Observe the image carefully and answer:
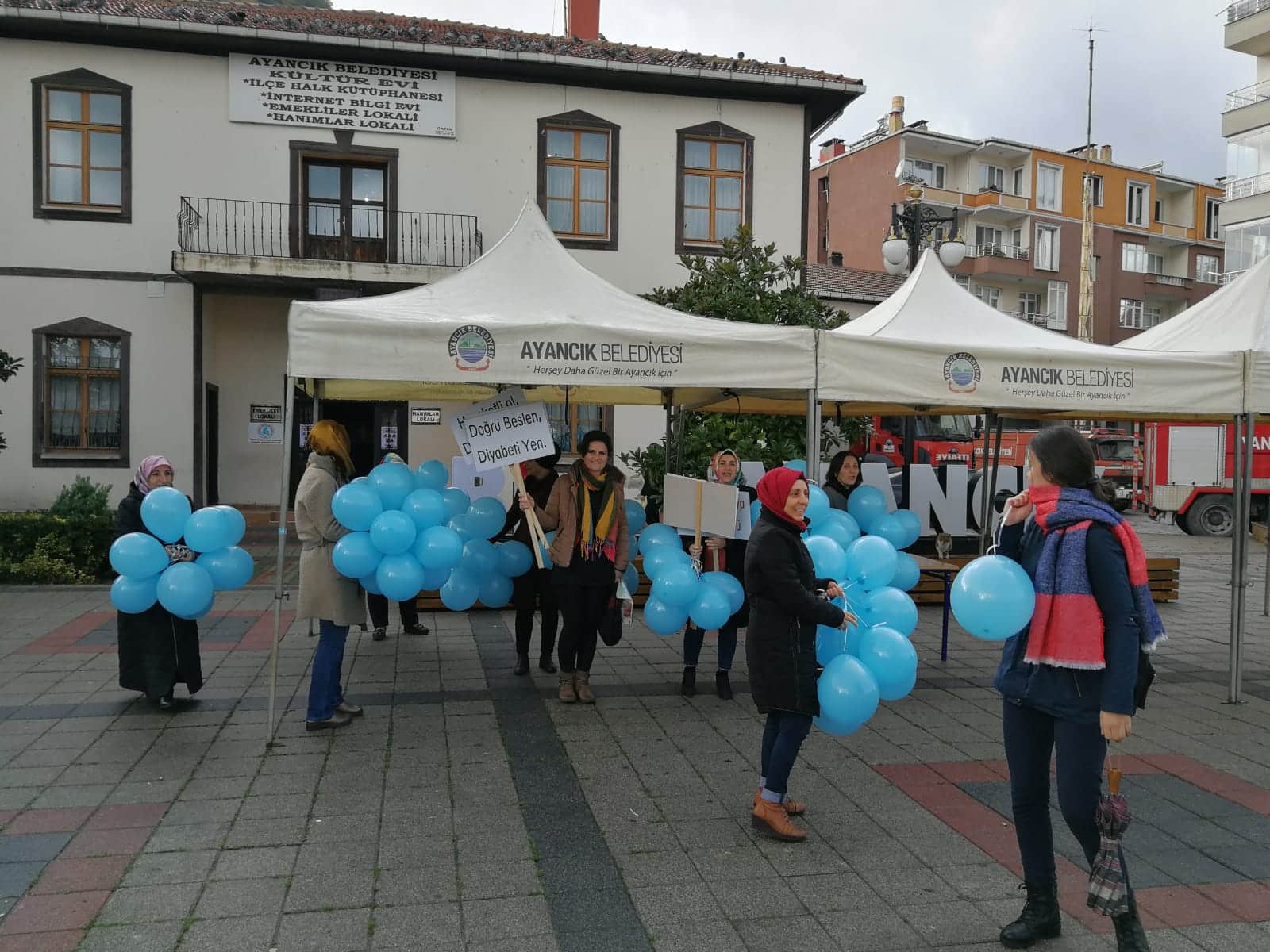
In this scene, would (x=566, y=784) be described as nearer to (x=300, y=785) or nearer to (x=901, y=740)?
(x=300, y=785)

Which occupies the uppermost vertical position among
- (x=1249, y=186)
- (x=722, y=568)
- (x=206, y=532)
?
(x=1249, y=186)

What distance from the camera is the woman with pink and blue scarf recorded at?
2.97m

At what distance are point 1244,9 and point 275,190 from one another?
3232 cm

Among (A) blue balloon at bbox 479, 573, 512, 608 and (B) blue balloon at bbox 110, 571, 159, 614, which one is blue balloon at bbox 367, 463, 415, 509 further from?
(B) blue balloon at bbox 110, 571, 159, 614

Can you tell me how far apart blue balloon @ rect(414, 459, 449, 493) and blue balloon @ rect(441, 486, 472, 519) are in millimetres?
71

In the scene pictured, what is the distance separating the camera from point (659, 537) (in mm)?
6082

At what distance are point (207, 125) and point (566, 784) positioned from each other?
14.2 m

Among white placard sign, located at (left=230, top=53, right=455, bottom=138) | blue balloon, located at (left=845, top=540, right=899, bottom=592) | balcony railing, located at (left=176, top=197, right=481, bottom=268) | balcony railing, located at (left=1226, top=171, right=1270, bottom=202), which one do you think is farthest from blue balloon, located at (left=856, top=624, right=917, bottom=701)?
balcony railing, located at (left=1226, top=171, right=1270, bottom=202)

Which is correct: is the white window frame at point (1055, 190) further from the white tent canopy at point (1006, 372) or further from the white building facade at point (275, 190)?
the white tent canopy at point (1006, 372)

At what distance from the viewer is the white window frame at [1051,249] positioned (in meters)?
44.3

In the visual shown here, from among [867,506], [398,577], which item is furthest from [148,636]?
[867,506]

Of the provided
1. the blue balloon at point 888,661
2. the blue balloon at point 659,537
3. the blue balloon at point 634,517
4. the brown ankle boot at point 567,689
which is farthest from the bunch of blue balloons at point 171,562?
the blue balloon at point 888,661

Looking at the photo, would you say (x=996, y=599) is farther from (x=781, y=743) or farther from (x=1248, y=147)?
(x=1248, y=147)

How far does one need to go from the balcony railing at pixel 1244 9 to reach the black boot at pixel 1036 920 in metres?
36.8
